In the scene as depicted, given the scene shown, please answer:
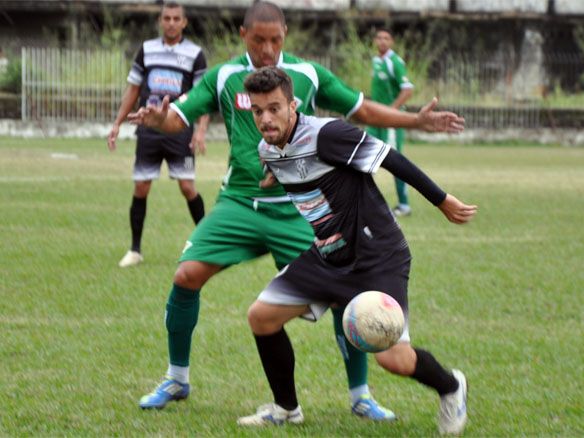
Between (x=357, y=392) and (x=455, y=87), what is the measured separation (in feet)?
87.6

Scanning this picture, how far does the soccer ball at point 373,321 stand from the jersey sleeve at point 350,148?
1.85ft

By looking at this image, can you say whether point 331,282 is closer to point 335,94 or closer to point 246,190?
point 246,190

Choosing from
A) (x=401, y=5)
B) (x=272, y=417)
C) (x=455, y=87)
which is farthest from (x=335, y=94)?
(x=401, y=5)

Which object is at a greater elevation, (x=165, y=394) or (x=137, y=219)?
(x=165, y=394)

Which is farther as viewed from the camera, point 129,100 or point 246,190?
point 129,100

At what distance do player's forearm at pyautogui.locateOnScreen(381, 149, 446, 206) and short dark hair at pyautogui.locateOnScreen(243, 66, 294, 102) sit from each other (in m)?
0.52

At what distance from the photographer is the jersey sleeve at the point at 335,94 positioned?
6.20m

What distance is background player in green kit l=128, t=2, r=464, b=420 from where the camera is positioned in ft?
19.6

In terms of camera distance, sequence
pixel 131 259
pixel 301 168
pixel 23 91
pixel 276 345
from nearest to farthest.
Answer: pixel 301 168, pixel 276 345, pixel 131 259, pixel 23 91

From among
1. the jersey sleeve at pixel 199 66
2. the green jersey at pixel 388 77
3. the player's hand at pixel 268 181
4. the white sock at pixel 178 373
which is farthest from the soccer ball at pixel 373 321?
the green jersey at pixel 388 77

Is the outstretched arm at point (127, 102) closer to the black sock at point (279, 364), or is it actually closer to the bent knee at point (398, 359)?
the black sock at point (279, 364)

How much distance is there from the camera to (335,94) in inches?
245

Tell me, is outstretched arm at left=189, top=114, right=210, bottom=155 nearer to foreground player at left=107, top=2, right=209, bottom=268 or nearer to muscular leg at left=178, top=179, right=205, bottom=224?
foreground player at left=107, top=2, right=209, bottom=268

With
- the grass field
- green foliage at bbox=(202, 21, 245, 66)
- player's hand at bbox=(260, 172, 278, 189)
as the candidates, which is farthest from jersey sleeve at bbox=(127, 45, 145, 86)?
green foliage at bbox=(202, 21, 245, 66)
